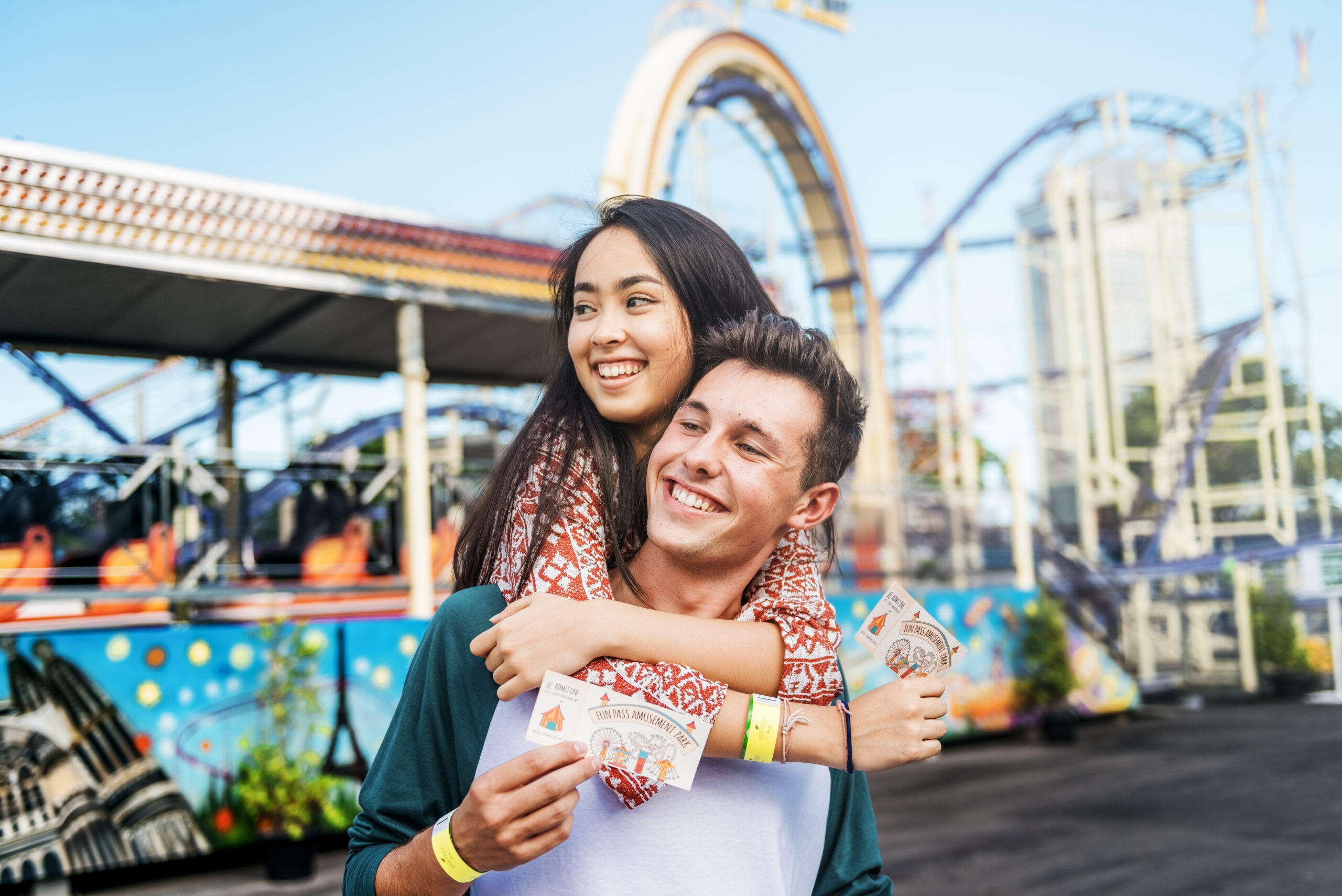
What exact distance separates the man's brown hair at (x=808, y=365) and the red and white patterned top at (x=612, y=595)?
160 mm

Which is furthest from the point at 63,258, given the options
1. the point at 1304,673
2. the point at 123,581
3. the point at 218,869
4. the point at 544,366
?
the point at 1304,673

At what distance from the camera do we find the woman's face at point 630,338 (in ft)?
5.03

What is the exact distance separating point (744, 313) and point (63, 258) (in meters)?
6.28

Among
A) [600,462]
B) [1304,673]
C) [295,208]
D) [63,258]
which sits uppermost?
[295,208]

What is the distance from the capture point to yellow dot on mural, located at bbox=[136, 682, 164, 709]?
22.4 ft

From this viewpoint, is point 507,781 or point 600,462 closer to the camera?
point 507,781

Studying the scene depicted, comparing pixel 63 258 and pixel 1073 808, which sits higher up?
pixel 63 258

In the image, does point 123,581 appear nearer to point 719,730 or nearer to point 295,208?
point 295,208

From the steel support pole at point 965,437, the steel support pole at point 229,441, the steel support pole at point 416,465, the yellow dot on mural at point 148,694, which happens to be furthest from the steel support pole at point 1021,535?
the yellow dot on mural at point 148,694

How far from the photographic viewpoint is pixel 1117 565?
56.2 ft

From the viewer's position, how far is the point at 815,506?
4.99 feet

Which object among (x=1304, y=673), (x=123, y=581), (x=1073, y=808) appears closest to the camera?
(x=123, y=581)

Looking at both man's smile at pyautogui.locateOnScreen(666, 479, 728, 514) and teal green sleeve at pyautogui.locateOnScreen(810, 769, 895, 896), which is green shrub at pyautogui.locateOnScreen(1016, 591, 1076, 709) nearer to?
teal green sleeve at pyautogui.locateOnScreen(810, 769, 895, 896)

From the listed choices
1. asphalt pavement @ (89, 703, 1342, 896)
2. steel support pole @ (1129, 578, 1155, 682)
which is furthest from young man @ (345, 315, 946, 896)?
steel support pole @ (1129, 578, 1155, 682)
